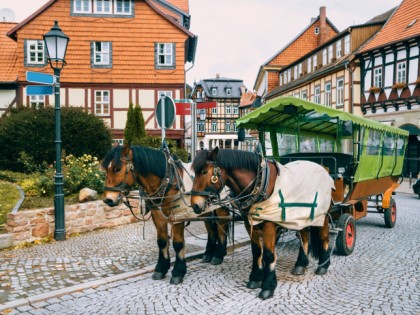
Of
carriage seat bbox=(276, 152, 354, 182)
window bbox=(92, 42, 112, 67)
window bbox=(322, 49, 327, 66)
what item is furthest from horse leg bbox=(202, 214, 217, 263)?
window bbox=(322, 49, 327, 66)

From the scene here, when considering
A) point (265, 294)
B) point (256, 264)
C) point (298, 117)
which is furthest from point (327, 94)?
point (265, 294)

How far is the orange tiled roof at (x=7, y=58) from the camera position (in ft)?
81.6

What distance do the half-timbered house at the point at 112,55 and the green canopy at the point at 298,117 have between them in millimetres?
16069

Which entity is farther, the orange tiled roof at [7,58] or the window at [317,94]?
the window at [317,94]

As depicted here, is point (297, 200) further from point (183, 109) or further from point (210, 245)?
point (183, 109)

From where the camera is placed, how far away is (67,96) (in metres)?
23.8

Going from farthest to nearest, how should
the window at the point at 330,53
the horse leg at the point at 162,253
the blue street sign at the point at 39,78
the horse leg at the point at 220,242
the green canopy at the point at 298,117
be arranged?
the window at the point at 330,53, the blue street sign at the point at 39,78, the green canopy at the point at 298,117, the horse leg at the point at 220,242, the horse leg at the point at 162,253

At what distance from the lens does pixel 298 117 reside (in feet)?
26.7

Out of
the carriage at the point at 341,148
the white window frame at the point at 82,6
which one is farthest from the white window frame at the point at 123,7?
the carriage at the point at 341,148

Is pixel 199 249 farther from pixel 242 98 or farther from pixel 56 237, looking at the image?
pixel 242 98

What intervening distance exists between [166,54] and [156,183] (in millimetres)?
19950

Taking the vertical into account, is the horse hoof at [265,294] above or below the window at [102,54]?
below

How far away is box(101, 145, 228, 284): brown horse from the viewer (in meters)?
4.96

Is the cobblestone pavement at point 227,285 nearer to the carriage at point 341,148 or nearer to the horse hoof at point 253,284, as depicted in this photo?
the horse hoof at point 253,284
